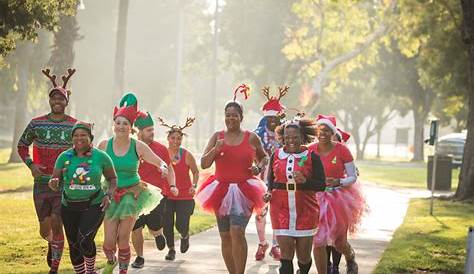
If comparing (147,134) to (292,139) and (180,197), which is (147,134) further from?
(292,139)

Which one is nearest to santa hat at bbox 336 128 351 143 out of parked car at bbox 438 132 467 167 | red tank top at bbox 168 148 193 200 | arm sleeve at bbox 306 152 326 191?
arm sleeve at bbox 306 152 326 191

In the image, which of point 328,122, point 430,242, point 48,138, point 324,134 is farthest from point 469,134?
point 48,138

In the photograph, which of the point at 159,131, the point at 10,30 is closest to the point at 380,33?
the point at 10,30

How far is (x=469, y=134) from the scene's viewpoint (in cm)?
2430

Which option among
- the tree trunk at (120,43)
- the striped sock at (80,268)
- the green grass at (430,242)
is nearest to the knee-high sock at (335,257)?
the green grass at (430,242)

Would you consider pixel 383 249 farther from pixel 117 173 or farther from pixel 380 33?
pixel 380 33

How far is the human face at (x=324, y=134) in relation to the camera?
9.93 metres

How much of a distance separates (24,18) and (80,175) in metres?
9.03

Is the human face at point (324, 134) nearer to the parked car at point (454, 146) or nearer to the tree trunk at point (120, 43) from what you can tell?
the tree trunk at point (120, 43)

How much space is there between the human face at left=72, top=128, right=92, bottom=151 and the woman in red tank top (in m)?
3.36

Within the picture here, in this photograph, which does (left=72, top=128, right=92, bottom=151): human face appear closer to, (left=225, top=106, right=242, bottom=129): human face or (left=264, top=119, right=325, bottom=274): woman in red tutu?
(left=225, top=106, right=242, bottom=129): human face

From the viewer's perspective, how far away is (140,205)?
9.23 metres

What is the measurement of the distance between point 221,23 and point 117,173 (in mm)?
59924

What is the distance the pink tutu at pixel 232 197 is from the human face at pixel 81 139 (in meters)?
1.67
